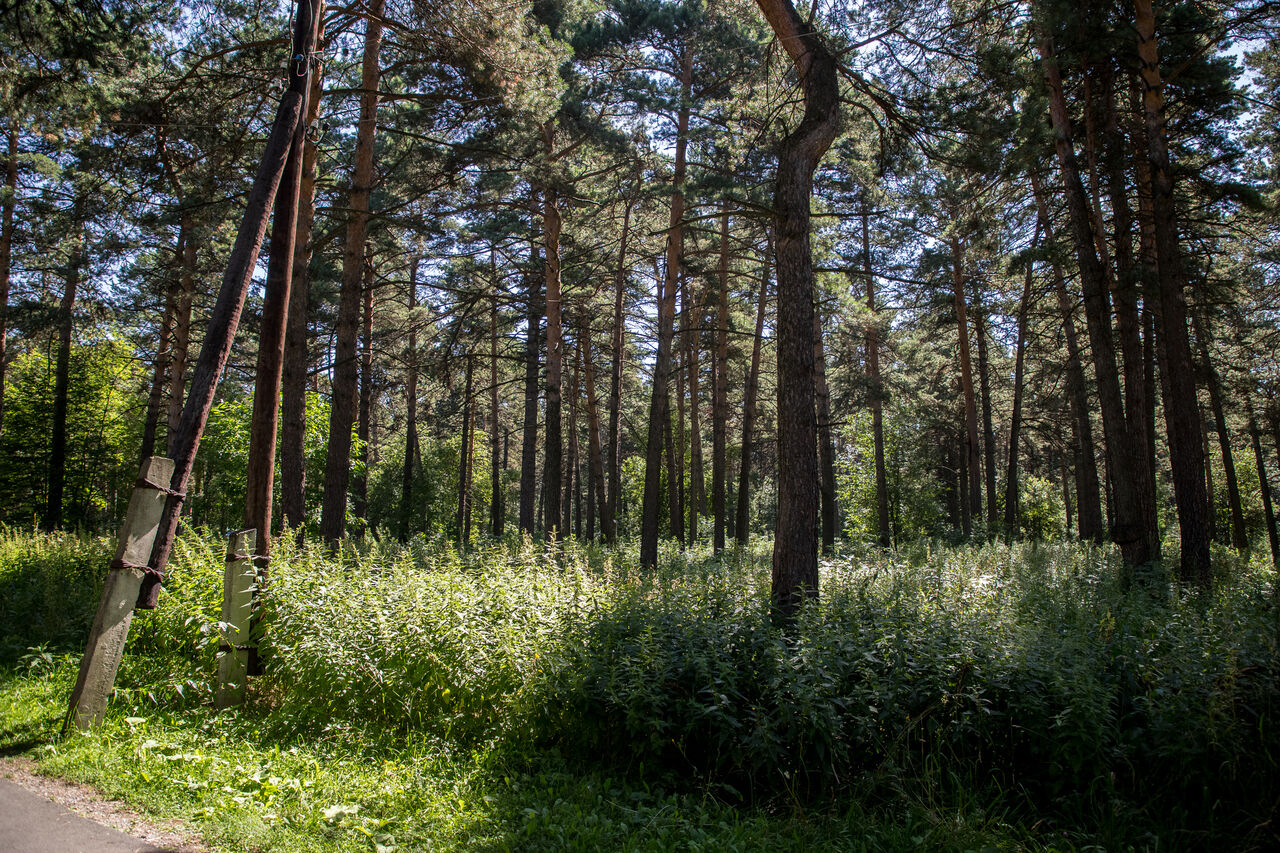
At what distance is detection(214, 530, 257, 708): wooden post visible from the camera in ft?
18.9

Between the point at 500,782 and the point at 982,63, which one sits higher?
the point at 982,63

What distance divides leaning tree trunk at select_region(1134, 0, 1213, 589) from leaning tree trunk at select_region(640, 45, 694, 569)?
26.0 ft

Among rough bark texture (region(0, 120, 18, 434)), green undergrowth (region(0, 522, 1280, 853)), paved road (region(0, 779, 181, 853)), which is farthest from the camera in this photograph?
rough bark texture (region(0, 120, 18, 434))

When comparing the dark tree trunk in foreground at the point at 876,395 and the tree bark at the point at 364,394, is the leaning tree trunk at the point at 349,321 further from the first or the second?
the dark tree trunk in foreground at the point at 876,395

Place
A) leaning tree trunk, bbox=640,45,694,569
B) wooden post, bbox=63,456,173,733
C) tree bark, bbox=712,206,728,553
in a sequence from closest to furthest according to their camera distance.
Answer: wooden post, bbox=63,456,173,733 → leaning tree trunk, bbox=640,45,694,569 → tree bark, bbox=712,206,728,553

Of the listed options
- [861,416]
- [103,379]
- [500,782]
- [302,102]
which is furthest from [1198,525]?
[103,379]

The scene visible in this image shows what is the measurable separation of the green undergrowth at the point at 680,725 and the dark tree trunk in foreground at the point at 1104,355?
4.59m

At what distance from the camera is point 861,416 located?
32.0 m

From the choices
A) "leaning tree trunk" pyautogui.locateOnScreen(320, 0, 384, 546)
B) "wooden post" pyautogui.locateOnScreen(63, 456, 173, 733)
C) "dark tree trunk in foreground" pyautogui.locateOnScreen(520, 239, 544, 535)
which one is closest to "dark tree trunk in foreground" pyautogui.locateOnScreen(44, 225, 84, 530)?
"leaning tree trunk" pyautogui.locateOnScreen(320, 0, 384, 546)

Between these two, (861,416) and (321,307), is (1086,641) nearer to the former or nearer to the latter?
(321,307)

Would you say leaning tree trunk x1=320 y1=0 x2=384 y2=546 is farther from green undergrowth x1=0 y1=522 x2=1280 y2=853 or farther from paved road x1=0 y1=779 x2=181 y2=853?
paved road x1=0 y1=779 x2=181 y2=853

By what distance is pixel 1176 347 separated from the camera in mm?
10141

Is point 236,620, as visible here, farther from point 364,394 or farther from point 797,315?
point 364,394

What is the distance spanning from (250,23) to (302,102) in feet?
17.2
